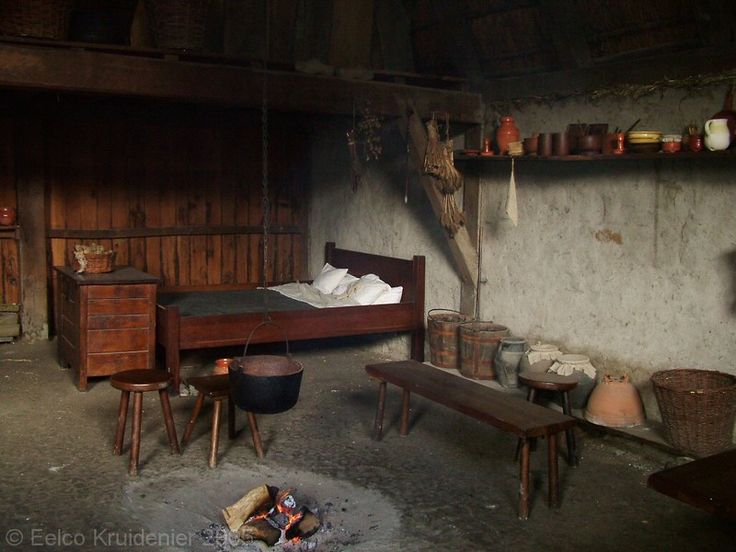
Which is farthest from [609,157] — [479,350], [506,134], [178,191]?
[178,191]

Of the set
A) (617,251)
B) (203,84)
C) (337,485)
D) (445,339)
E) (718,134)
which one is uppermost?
(203,84)

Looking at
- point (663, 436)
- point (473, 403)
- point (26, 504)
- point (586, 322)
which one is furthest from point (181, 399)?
point (663, 436)

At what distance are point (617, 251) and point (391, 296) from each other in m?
2.51

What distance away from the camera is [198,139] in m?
9.33

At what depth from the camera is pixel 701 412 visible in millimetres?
4859

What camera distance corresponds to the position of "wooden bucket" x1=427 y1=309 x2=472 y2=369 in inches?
279

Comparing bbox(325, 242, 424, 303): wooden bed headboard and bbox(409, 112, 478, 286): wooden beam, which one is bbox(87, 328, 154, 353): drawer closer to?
bbox(325, 242, 424, 303): wooden bed headboard

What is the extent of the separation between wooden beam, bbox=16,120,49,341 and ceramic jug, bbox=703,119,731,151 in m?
6.78

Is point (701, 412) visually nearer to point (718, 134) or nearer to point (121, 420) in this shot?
point (718, 134)

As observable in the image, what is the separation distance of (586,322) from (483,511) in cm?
230

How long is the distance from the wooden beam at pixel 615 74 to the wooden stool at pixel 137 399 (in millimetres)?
3841

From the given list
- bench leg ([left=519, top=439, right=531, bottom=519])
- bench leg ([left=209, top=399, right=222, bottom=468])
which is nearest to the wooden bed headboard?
bench leg ([left=209, top=399, right=222, bottom=468])

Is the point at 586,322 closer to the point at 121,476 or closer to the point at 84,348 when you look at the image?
the point at 121,476

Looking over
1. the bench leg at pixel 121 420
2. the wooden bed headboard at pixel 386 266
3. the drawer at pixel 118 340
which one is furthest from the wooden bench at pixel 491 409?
the drawer at pixel 118 340
